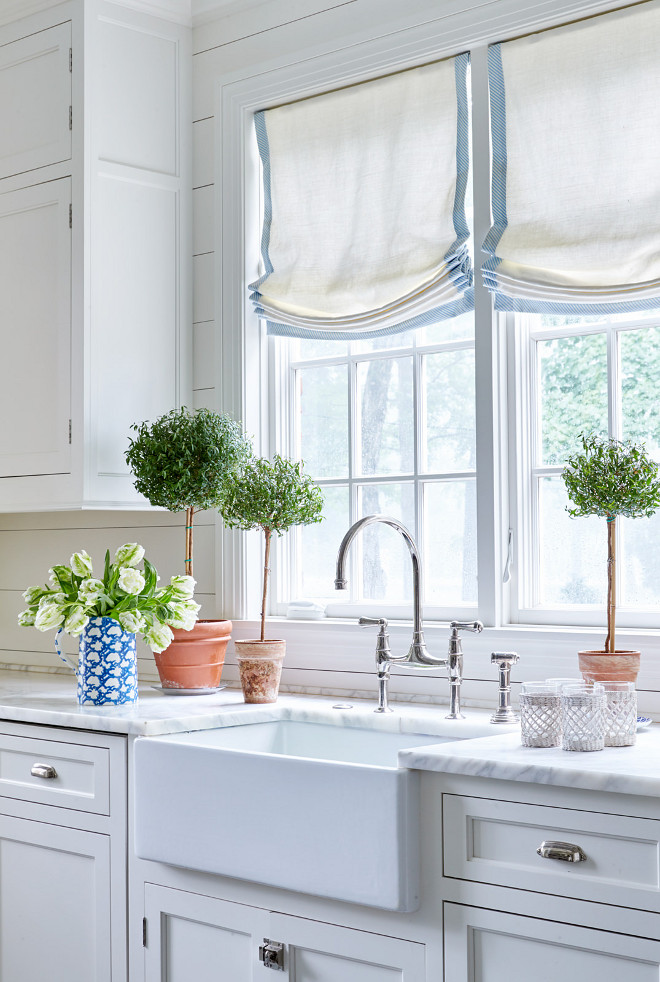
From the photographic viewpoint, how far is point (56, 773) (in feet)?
7.72

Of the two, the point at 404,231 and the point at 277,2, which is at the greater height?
the point at 277,2

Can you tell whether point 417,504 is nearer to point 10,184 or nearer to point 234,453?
point 234,453

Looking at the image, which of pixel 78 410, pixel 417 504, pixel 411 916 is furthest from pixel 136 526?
pixel 411 916

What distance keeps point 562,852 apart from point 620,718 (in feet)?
1.03

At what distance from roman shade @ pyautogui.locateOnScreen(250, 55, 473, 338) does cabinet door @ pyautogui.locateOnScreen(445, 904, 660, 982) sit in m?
1.42

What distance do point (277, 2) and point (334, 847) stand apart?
219cm

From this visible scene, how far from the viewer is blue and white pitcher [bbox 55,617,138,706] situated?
2467 millimetres

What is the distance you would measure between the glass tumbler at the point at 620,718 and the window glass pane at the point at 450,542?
0.79 metres

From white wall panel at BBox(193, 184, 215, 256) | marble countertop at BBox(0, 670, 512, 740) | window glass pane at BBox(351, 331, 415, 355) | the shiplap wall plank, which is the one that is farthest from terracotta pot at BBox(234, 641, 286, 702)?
the shiplap wall plank

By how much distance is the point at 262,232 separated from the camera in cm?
300

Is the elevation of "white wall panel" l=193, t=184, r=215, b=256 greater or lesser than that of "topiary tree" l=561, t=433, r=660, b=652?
greater

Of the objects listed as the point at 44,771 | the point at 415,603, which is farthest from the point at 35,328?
the point at 415,603

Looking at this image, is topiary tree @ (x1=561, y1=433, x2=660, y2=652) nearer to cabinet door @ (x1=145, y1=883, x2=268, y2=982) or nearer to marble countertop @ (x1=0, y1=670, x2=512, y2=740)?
marble countertop @ (x1=0, y1=670, x2=512, y2=740)

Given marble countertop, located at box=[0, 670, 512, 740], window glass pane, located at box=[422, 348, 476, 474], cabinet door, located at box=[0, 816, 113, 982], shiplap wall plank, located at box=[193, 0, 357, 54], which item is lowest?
cabinet door, located at box=[0, 816, 113, 982]
